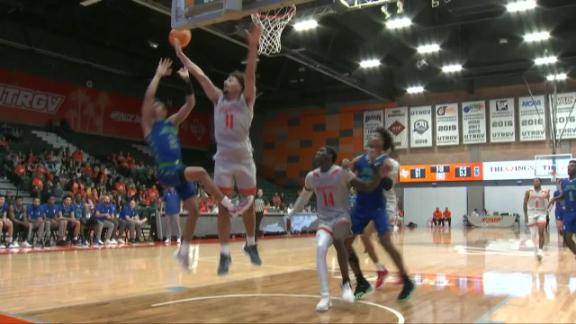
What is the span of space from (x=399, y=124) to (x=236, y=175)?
2679cm

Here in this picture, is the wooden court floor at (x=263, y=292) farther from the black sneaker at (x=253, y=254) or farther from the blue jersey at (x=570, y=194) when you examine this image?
the blue jersey at (x=570, y=194)

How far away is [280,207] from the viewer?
24.2 meters

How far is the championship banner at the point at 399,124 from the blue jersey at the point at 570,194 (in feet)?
68.6

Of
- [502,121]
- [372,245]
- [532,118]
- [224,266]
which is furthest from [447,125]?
[224,266]

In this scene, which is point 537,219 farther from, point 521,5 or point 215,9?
point 521,5

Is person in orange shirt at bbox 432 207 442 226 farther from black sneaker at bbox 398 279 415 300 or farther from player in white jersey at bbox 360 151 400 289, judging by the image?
black sneaker at bbox 398 279 415 300

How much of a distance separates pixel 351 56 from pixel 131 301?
2027cm

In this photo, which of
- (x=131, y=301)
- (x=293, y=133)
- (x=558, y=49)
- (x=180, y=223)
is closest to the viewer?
(x=131, y=301)

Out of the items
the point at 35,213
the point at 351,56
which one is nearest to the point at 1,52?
the point at 35,213

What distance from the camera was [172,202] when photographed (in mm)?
14750

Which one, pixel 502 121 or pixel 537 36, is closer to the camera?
pixel 537 36

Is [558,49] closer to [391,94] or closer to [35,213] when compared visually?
[391,94]

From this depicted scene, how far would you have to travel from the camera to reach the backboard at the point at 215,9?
6871mm

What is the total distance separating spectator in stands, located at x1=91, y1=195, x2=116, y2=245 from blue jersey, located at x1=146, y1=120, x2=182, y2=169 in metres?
10.5
